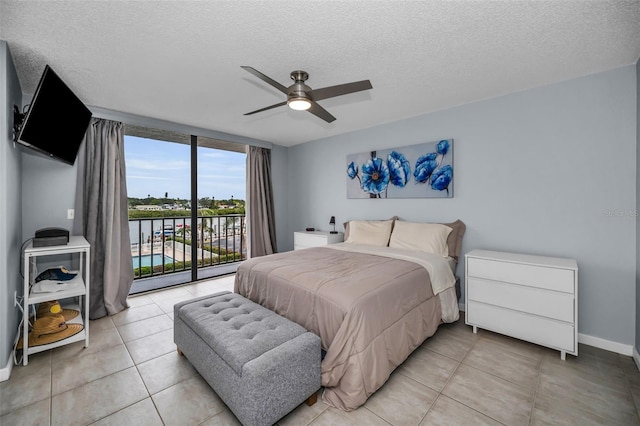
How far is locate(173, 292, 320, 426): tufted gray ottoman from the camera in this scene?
4.78 feet

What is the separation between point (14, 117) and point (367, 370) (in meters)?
3.45

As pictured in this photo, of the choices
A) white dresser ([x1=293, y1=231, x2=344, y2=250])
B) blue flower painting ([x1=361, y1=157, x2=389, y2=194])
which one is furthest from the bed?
white dresser ([x1=293, y1=231, x2=344, y2=250])

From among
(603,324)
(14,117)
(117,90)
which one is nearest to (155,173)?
(117,90)

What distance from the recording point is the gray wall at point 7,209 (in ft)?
6.31

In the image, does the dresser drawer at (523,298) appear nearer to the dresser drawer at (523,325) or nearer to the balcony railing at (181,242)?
the dresser drawer at (523,325)

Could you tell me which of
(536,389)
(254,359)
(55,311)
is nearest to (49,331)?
(55,311)

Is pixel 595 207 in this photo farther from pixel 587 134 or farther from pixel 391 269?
pixel 391 269

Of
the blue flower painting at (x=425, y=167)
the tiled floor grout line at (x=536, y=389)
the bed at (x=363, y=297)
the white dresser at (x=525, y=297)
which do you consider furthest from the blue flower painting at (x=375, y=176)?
the tiled floor grout line at (x=536, y=389)

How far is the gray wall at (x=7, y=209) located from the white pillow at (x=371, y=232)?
3.39 m

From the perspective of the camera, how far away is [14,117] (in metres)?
2.25

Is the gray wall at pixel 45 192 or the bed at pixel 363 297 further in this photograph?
the gray wall at pixel 45 192

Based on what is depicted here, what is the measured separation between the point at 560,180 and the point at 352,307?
8.13 ft

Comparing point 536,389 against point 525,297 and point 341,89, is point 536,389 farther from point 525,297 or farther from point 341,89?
point 341,89

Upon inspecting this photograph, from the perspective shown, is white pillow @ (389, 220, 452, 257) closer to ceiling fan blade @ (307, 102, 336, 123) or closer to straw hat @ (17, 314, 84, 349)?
ceiling fan blade @ (307, 102, 336, 123)
